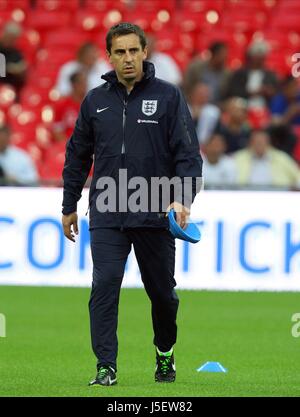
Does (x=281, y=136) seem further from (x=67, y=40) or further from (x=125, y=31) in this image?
(x=125, y=31)

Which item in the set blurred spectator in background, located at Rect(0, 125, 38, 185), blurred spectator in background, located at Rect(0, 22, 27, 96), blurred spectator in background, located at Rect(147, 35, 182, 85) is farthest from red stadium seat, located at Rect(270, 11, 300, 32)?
blurred spectator in background, located at Rect(0, 125, 38, 185)

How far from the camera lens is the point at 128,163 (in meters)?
8.57

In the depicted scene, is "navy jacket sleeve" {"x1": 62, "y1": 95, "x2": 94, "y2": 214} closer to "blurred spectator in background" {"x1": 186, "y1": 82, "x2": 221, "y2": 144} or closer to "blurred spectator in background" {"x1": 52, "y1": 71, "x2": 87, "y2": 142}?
"blurred spectator in background" {"x1": 186, "y1": 82, "x2": 221, "y2": 144}

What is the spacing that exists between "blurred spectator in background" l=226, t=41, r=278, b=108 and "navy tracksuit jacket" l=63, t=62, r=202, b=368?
10.9 meters

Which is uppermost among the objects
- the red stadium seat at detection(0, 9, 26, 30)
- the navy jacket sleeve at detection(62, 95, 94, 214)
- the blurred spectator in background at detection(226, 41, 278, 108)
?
the red stadium seat at detection(0, 9, 26, 30)

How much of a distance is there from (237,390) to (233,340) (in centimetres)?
330

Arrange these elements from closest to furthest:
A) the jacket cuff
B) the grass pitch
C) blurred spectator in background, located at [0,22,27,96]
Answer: the grass pitch
the jacket cuff
blurred spectator in background, located at [0,22,27,96]

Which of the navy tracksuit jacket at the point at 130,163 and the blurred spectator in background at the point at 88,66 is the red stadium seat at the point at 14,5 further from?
the navy tracksuit jacket at the point at 130,163

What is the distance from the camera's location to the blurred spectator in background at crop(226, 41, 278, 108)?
19.5 m

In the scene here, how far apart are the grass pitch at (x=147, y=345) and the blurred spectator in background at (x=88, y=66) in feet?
16.5

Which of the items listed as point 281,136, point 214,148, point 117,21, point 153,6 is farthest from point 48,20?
point 214,148

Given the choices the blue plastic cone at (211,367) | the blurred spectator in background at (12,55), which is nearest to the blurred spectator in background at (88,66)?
the blurred spectator in background at (12,55)

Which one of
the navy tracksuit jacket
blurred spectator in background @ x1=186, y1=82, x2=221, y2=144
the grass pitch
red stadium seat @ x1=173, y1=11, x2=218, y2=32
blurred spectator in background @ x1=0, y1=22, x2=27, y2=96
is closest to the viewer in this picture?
the navy tracksuit jacket

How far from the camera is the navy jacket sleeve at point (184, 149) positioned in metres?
8.52
